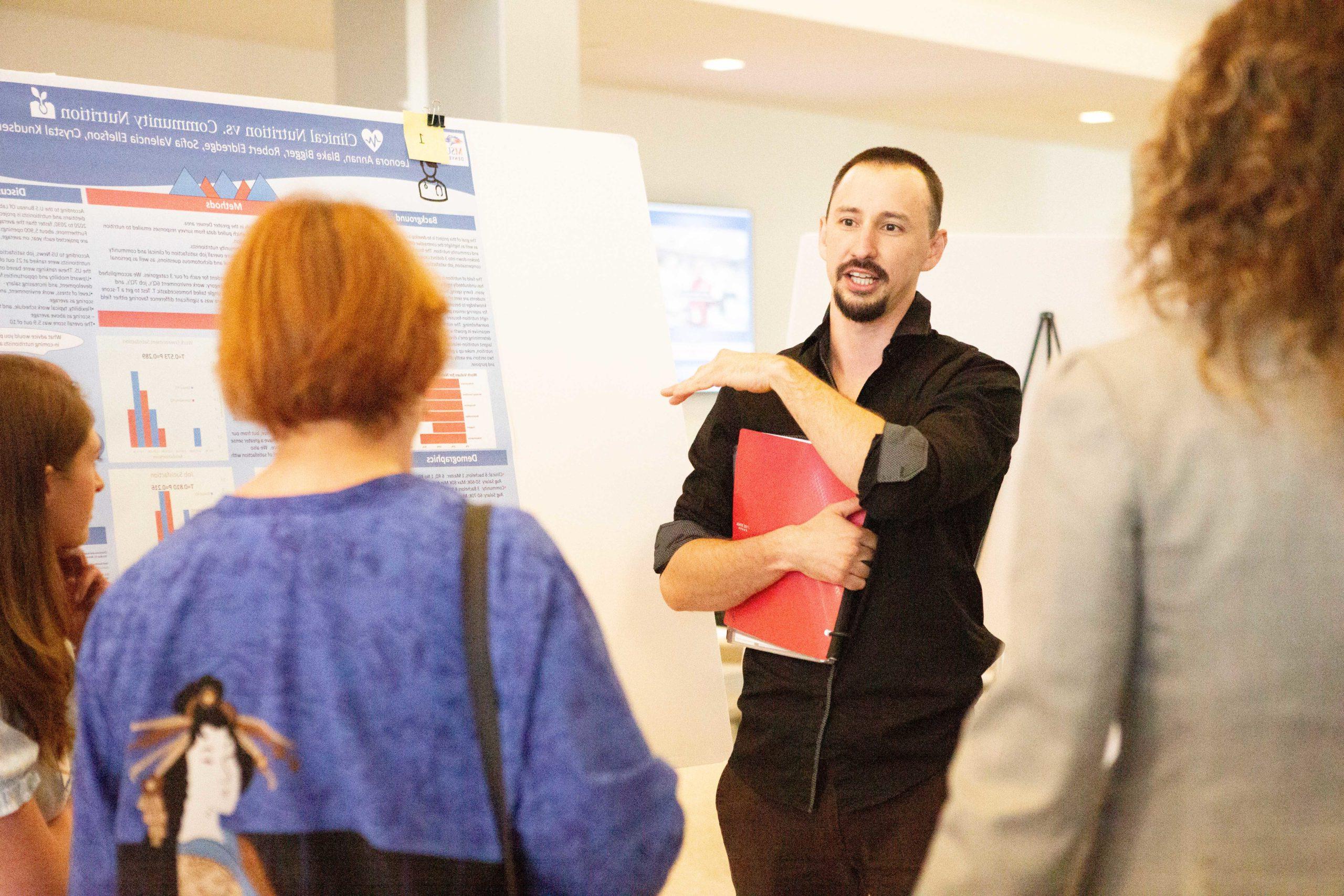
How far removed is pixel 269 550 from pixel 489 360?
1.23 metres

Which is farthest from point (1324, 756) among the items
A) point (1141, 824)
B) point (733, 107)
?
point (733, 107)

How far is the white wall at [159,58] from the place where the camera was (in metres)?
4.17

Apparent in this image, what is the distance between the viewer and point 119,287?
1727mm

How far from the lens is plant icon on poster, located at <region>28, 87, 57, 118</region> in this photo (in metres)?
1.71

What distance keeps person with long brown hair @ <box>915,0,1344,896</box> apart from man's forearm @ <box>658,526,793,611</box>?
844 millimetres

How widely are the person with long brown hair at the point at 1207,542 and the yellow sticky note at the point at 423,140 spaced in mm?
1488

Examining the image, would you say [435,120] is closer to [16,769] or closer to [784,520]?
[784,520]

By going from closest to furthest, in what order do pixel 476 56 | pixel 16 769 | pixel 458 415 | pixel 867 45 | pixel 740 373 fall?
1. pixel 16 769
2. pixel 740 373
3. pixel 458 415
4. pixel 476 56
5. pixel 867 45

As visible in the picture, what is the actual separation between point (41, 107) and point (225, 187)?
273 mm

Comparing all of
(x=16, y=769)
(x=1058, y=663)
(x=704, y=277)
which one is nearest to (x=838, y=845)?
(x=1058, y=663)

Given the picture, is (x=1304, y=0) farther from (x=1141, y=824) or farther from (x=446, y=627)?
(x=446, y=627)

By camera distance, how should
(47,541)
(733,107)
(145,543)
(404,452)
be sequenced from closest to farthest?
(404,452)
(47,541)
(145,543)
(733,107)

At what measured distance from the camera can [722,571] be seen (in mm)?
1720

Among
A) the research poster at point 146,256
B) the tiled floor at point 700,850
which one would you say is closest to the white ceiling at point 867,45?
the research poster at point 146,256
